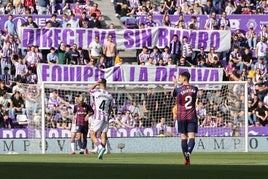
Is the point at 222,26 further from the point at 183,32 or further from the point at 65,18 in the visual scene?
the point at 65,18

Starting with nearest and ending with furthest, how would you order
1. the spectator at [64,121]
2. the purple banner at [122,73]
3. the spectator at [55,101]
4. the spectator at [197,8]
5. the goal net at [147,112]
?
1. the goal net at [147,112]
2. the spectator at [64,121]
3. the spectator at [55,101]
4. the purple banner at [122,73]
5. the spectator at [197,8]

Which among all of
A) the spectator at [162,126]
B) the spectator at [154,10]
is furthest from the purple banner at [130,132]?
the spectator at [154,10]

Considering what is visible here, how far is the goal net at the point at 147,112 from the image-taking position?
1334 inches

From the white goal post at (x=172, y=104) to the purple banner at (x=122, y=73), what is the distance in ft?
8.33

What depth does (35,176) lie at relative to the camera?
17.4 m

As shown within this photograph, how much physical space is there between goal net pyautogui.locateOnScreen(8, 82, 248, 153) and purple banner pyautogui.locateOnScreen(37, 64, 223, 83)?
2.39 m

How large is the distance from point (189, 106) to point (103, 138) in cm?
350

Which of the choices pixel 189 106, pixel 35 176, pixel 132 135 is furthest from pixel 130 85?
pixel 35 176

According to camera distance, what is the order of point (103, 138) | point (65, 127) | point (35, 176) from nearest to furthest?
1. point (35, 176)
2. point (103, 138)
3. point (65, 127)

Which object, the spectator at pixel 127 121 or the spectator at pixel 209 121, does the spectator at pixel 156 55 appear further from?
the spectator at pixel 209 121

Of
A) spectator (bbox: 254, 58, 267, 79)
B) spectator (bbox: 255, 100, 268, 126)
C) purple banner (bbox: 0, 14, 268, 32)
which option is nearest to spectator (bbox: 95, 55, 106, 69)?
purple banner (bbox: 0, 14, 268, 32)

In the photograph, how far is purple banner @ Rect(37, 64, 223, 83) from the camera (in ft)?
122

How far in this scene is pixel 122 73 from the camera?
37.8 metres

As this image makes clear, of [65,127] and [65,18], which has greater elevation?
[65,18]
